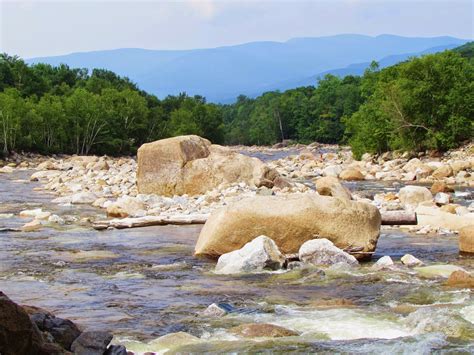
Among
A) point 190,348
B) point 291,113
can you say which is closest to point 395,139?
point 190,348

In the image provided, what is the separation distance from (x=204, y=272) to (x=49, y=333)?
5.93 meters

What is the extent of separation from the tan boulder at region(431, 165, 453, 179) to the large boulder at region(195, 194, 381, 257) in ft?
71.0

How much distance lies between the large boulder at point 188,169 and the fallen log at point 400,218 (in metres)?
7.99

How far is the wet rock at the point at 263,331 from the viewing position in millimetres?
7699

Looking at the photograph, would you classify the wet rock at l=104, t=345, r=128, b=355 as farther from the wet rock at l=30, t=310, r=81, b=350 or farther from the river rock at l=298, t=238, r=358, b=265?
the river rock at l=298, t=238, r=358, b=265

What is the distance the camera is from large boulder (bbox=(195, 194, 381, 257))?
12.6 m

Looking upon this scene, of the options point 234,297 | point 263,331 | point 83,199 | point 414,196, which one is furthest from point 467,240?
point 83,199

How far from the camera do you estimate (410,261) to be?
1227cm

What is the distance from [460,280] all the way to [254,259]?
331cm

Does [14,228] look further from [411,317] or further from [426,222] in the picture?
[411,317]

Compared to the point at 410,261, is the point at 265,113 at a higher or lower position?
higher

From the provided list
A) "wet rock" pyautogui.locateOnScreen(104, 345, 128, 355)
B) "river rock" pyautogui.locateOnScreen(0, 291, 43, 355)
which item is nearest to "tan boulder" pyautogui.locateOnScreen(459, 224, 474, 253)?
"wet rock" pyautogui.locateOnScreen(104, 345, 128, 355)

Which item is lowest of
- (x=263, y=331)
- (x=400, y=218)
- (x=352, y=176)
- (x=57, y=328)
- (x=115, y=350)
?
(x=352, y=176)

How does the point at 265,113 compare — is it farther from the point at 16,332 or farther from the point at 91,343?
the point at 16,332
